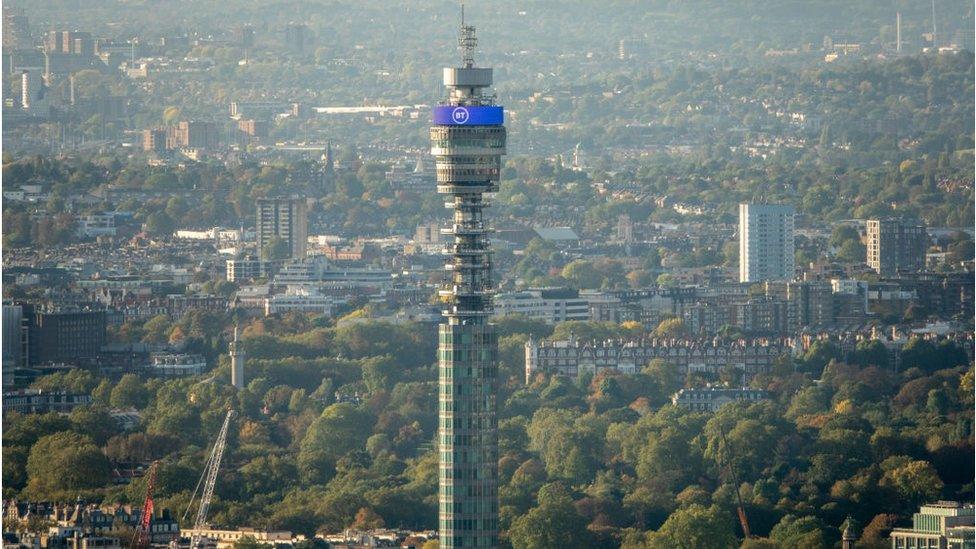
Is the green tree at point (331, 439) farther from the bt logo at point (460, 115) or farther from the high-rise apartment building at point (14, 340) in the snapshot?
the bt logo at point (460, 115)

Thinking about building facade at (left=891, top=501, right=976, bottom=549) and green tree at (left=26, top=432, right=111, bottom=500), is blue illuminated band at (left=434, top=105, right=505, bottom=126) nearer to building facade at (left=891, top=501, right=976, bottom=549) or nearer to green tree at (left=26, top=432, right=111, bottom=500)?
building facade at (left=891, top=501, right=976, bottom=549)

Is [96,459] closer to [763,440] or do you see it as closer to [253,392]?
[763,440]

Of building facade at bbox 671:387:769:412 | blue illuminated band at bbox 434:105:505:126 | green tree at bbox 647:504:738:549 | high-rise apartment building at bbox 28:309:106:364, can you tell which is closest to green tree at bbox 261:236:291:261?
high-rise apartment building at bbox 28:309:106:364

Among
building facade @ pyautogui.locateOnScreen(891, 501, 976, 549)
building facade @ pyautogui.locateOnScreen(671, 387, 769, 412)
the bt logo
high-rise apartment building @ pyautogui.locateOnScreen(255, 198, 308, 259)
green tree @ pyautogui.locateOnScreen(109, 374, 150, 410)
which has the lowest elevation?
building facade @ pyautogui.locateOnScreen(891, 501, 976, 549)

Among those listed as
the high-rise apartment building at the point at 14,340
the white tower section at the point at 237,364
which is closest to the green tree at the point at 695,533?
the white tower section at the point at 237,364

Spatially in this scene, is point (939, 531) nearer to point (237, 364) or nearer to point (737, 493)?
point (737, 493)

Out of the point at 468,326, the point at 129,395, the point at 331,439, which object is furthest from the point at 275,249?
the point at 468,326

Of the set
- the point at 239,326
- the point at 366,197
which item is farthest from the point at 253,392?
the point at 366,197
